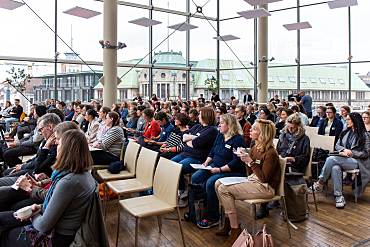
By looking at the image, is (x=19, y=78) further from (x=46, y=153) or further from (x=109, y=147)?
(x=46, y=153)

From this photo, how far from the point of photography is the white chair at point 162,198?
104 inches

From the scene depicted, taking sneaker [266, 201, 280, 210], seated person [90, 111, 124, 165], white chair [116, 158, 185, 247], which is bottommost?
sneaker [266, 201, 280, 210]

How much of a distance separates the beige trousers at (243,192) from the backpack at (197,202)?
386 mm

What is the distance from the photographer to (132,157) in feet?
12.6

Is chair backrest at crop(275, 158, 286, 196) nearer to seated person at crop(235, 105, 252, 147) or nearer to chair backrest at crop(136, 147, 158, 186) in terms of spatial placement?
chair backrest at crop(136, 147, 158, 186)

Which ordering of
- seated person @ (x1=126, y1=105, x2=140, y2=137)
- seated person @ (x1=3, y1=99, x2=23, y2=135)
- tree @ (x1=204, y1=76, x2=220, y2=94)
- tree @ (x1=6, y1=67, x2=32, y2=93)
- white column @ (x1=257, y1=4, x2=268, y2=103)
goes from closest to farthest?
seated person @ (x1=126, y1=105, x2=140, y2=137) < seated person @ (x1=3, y1=99, x2=23, y2=135) < tree @ (x1=6, y1=67, x2=32, y2=93) < white column @ (x1=257, y1=4, x2=268, y2=103) < tree @ (x1=204, y1=76, x2=220, y2=94)

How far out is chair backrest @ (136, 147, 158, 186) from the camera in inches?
129

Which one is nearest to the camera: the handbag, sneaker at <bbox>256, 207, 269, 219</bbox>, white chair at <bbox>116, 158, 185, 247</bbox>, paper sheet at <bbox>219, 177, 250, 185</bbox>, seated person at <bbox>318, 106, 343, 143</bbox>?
the handbag

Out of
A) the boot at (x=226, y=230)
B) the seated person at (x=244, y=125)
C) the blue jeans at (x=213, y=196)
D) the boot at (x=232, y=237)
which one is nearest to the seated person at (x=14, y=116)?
the seated person at (x=244, y=125)

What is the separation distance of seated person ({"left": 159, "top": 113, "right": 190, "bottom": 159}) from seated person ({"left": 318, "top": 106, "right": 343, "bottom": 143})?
272cm

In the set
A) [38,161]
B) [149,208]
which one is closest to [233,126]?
[149,208]

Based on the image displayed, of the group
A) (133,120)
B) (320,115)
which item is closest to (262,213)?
(320,115)

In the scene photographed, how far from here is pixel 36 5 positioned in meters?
11.2

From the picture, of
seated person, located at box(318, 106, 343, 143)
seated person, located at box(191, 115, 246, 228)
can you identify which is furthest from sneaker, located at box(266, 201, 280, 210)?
seated person, located at box(318, 106, 343, 143)
